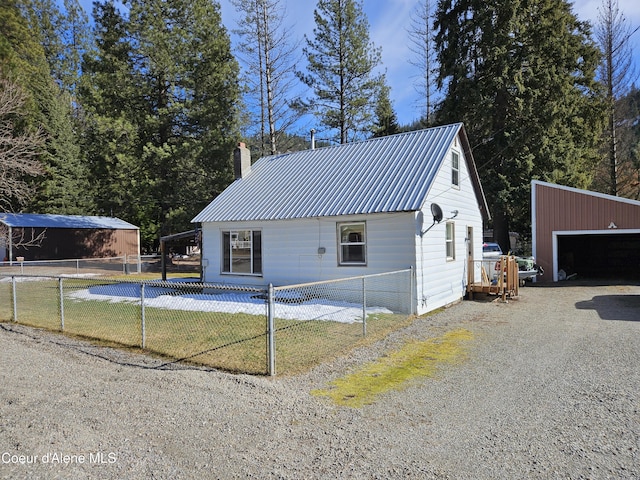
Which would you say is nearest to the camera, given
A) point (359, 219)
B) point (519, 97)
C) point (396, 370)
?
point (396, 370)

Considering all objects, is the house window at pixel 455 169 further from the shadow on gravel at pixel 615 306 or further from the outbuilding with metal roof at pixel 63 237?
the outbuilding with metal roof at pixel 63 237

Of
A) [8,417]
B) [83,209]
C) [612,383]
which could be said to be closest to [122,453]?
[8,417]

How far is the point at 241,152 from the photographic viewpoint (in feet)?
57.1

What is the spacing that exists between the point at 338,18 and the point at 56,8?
3132 cm

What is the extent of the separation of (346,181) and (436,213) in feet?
10.7

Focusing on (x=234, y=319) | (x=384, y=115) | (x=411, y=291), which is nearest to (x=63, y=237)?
(x=384, y=115)

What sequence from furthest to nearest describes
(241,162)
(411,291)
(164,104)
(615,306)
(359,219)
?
1. (164,104)
2. (241,162)
3. (615,306)
4. (359,219)
5. (411,291)

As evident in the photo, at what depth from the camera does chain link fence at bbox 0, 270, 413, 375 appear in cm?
666

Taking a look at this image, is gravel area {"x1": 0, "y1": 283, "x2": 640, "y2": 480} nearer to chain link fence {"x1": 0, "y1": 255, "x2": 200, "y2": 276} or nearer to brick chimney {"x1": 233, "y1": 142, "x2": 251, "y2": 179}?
brick chimney {"x1": 233, "y1": 142, "x2": 251, "y2": 179}

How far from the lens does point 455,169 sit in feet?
44.2

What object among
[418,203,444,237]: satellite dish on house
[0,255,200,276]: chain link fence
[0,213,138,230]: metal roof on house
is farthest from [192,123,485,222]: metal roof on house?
[0,213,138,230]: metal roof on house

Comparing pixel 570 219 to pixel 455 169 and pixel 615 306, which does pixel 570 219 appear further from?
pixel 455 169

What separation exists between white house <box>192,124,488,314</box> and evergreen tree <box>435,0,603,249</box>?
35.4 ft

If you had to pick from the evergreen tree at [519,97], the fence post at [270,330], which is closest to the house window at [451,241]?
the fence post at [270,330]
